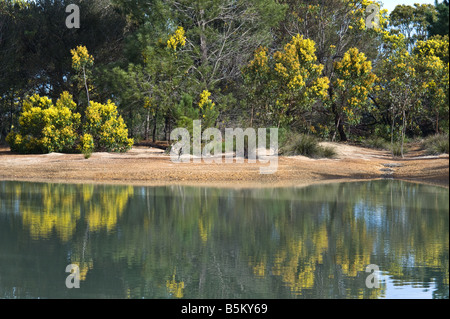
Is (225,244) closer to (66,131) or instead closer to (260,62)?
(66,131)

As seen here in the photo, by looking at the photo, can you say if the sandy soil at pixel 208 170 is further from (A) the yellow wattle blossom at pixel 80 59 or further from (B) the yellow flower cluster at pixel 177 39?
(B) the yellow flower cluster at pixel 177 39

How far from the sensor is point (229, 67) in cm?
3306

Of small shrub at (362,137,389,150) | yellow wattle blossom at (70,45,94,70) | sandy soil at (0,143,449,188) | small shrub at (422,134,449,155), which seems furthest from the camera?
small shrub at (362,137,389,150)

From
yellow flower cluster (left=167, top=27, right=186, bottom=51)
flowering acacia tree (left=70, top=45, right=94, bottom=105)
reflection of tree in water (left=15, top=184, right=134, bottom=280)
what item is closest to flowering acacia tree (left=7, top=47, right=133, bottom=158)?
flowering acacia tree (left=70, top=45, right=94, bottom=105)

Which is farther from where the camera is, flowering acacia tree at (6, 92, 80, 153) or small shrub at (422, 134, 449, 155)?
flowering acacia tree at (6, 92, 80, 153)

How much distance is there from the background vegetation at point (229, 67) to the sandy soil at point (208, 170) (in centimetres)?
265

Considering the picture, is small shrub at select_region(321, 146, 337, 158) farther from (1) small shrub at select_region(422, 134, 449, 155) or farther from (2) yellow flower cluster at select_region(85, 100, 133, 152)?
(2) yellow flower cluster at select_region(85, 100, 133, 152)

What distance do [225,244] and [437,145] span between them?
1973 cm

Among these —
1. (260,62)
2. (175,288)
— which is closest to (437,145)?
(260,62)

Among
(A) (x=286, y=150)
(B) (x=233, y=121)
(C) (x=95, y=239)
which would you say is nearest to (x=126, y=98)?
(B) (x=233, y=121)

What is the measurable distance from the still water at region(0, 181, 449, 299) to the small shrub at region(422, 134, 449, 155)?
10.6 m

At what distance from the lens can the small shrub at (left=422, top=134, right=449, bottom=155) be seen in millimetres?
26609
